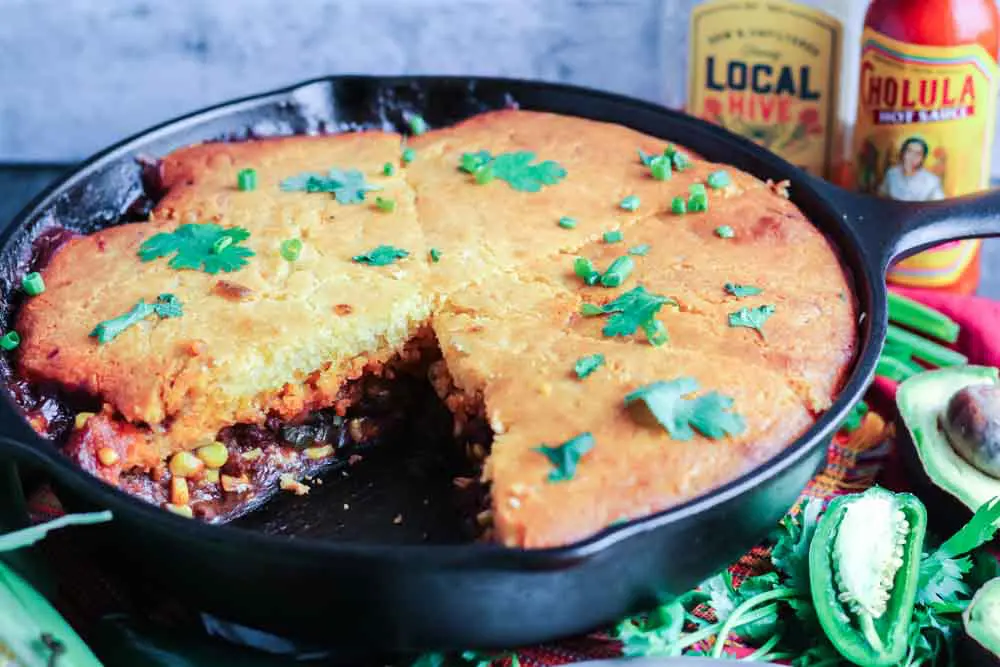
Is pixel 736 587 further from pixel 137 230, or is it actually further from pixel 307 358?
pixel 137 230

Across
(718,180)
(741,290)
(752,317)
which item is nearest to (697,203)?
(718,180)

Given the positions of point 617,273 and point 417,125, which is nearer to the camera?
point 617,273

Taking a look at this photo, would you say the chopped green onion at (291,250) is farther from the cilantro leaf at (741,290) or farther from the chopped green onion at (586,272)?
the cilantro leaf at (741,290)

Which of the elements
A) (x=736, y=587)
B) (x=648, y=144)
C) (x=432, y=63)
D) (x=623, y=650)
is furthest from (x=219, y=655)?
(x=432, y=63)

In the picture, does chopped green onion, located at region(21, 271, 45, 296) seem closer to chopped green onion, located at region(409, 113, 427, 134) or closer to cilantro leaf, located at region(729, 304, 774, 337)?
chopped green onion, located at region(409, 113, 427, 134)

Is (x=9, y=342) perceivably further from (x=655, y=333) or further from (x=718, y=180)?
(x=718, y=180)

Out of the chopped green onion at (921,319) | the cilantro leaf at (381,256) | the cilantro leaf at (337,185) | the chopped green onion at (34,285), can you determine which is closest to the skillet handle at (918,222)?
the chopped green onion at (921,319)
